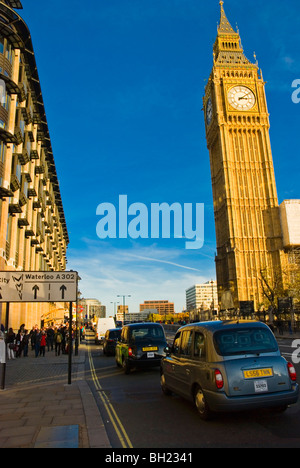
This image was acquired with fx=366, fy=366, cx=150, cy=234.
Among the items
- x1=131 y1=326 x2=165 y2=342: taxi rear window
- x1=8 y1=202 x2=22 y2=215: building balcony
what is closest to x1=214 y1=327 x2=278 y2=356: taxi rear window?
x1=131 y1=326 x2=165 y2=342: taxi rear window

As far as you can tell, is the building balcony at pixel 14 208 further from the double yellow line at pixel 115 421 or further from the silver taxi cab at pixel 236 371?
the silver taxi cab at pixel 236 371

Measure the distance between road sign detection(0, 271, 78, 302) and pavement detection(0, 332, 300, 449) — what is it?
2.67m

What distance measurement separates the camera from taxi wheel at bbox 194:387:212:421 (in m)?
6.37

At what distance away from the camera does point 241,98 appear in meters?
83.9

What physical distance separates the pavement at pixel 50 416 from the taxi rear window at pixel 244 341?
2.45 meters

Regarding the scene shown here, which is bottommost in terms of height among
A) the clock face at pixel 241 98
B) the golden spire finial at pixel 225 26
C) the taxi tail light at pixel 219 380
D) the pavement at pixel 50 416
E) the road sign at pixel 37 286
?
the pavement at pixel 50 416

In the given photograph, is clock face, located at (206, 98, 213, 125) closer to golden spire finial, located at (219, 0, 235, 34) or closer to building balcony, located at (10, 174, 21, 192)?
golden spire finial, located at (219, 0, 235, 34)

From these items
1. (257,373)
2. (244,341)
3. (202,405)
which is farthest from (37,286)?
(257,373)

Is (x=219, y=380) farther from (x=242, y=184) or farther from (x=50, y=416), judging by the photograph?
(x=242, y=184)

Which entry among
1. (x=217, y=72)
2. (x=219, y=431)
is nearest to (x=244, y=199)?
(x=217, y=72)

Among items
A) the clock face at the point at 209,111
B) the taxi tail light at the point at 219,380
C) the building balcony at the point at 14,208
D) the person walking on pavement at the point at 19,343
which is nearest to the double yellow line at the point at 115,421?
the taxi tail light at the point at 219,380

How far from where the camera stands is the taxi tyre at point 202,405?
637 cm

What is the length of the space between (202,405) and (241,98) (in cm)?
8693
